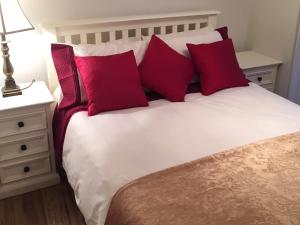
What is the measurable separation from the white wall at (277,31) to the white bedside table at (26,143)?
197 cm

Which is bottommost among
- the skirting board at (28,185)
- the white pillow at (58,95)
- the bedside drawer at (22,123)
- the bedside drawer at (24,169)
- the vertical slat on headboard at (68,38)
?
the skirting board at (28,185)

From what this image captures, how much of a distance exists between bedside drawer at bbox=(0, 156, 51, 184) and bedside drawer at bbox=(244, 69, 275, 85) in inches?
69.2

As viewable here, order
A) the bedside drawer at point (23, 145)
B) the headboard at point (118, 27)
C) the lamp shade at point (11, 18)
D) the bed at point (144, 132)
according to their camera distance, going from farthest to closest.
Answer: the headboard at point (118, 27) → the bedside drawer at point (23, 145) → the lamp shade at point (11, 18) → the bed at point (144, 132)

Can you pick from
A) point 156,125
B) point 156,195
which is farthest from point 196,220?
point 156,125

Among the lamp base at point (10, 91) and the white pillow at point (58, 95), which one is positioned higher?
the lamp base at point (10, 91)

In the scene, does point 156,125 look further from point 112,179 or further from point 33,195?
point 33,195

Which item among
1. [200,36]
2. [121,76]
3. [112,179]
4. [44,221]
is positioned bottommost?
[44,221]

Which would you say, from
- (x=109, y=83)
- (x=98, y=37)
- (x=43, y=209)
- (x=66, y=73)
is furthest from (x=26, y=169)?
(x=98, y=37)

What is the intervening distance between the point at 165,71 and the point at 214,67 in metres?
0.36

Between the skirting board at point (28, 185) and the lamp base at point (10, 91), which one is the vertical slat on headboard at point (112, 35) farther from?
the skirting board at point (28, 185)

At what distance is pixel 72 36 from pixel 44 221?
4.13ft

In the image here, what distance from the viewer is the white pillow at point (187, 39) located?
252 cm

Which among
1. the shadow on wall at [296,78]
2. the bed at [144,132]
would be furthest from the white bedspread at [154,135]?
the shadow on wall at [296,78]

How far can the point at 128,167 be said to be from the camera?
1.64m
